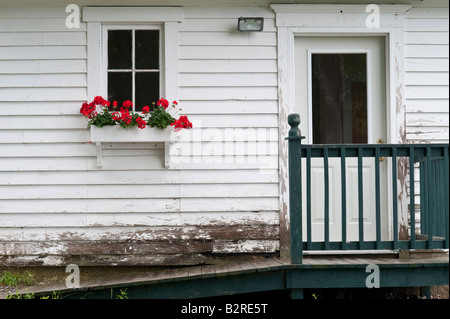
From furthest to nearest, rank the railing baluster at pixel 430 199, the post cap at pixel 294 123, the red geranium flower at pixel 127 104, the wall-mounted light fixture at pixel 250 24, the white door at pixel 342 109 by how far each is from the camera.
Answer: the white door at pixel 342 109, the wall-mounted light fixture at pixel 250 24, the red geranium flower at pixel 127 104, the railing baluster at pixel 430 199, the post cap at pixel 294 123

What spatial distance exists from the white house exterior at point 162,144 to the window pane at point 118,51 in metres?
0.08

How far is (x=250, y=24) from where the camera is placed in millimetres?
4637

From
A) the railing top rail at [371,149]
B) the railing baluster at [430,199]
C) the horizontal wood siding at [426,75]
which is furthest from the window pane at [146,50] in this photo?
the railing baluster at [430,199]

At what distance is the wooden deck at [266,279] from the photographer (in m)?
3.88

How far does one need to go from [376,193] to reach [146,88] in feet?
7.36

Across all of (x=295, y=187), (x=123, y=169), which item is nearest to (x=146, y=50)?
(x=123, y=169)

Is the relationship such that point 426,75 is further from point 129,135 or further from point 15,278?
point 15,278

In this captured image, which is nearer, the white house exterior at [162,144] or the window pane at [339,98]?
the white house exterior at [162,144]

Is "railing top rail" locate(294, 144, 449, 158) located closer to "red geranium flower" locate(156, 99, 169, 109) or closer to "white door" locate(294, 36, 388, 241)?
"white door" locate(294, 36, 388, 241)

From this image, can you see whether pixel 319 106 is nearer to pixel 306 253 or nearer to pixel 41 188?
pixel 306 253

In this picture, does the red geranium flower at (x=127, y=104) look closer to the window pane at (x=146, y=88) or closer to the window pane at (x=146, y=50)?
the window pane at (x=146, y=88)

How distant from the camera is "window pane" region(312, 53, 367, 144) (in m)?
4.81

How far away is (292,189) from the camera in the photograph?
3.83 metres

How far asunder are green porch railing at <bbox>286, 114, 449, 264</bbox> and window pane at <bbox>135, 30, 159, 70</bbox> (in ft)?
5.21
